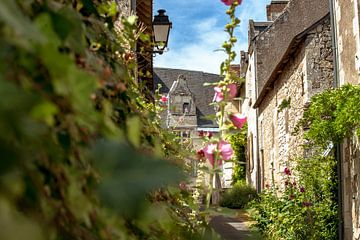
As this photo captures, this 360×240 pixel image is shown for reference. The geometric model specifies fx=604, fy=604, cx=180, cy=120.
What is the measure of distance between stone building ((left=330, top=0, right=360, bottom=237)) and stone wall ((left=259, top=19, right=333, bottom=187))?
1.14m

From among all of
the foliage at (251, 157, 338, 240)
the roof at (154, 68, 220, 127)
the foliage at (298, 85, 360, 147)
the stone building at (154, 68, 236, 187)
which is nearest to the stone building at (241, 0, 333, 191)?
the foliage at (251, 157, 338, 240)

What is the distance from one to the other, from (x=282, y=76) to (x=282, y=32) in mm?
5919

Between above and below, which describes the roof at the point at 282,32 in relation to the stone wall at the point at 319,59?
above

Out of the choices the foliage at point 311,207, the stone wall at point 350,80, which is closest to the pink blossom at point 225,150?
the stone wall at point 350,80

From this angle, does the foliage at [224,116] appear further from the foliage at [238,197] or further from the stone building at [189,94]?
the stone building at [189,94]

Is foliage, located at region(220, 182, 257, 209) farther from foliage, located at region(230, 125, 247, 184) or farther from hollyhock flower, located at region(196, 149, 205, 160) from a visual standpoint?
hollyhock flower, located at region(196, 149, 205, 160)

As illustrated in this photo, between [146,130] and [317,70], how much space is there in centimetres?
1011

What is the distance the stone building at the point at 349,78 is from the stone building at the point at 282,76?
1.28m

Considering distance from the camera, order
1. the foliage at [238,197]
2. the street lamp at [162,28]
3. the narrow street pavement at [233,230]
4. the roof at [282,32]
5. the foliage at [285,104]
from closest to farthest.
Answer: the narrow street pavement at [233,230] → the street lamp at [162,28] → the foliage at [285,104] → the roof at [282,32] → the foliage at [238,197]

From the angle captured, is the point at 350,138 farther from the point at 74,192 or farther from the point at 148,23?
the point at 74,192

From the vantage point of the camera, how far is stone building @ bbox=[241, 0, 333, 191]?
37.4 feet

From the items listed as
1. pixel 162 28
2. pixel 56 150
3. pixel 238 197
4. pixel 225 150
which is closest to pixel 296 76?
pixel 162 28

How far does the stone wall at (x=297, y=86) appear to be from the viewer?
11.3 m

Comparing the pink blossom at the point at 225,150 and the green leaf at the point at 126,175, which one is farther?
the pink blossom at the point at 225,150
